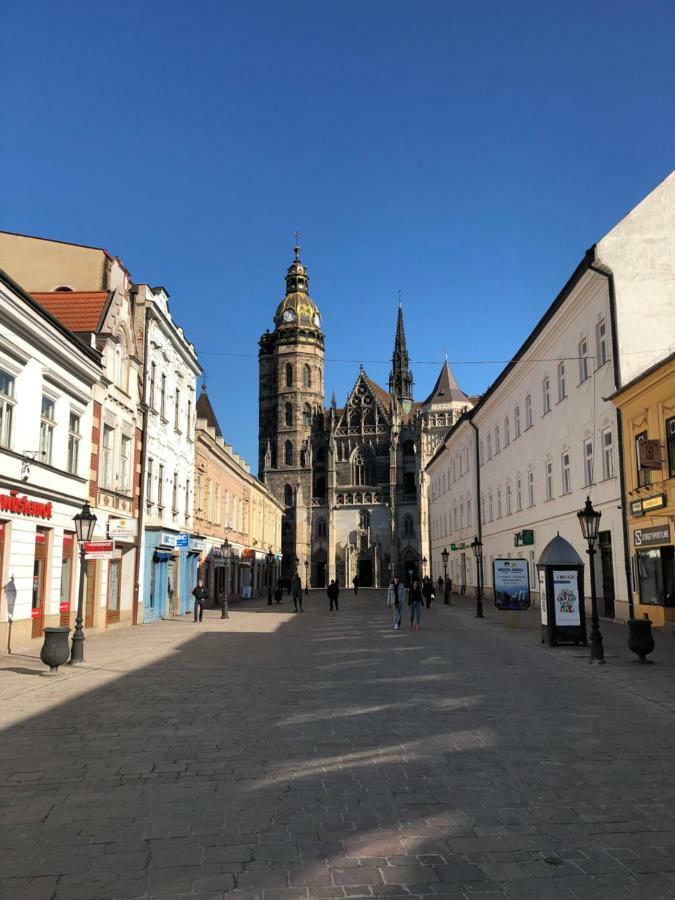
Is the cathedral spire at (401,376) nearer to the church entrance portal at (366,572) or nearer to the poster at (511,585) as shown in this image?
the church entrance portal at (366,572)

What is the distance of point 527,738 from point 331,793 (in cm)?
297

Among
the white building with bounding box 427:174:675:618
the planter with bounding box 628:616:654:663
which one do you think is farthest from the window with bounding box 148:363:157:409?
the planter with bounding box 628:616:654:663

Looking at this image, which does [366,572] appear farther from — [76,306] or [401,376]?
[76,306]

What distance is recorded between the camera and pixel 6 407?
1784 cm

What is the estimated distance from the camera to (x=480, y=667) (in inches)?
588

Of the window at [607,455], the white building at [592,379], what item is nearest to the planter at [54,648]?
the white building at [592,379]

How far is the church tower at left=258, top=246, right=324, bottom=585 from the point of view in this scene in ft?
322

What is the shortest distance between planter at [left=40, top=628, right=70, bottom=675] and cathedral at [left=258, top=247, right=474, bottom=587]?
7758 cm

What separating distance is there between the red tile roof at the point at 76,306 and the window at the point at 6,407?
635 centimetres

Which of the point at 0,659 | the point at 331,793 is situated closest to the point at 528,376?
the point at 0,659

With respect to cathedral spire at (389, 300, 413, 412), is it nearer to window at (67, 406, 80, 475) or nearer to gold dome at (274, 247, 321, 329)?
gold dome at (274, 247, 321, 329)

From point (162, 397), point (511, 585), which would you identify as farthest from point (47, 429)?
point (511, 585)

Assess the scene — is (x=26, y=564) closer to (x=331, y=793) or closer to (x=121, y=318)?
(x=121, y=318)

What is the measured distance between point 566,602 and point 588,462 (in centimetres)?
1001
